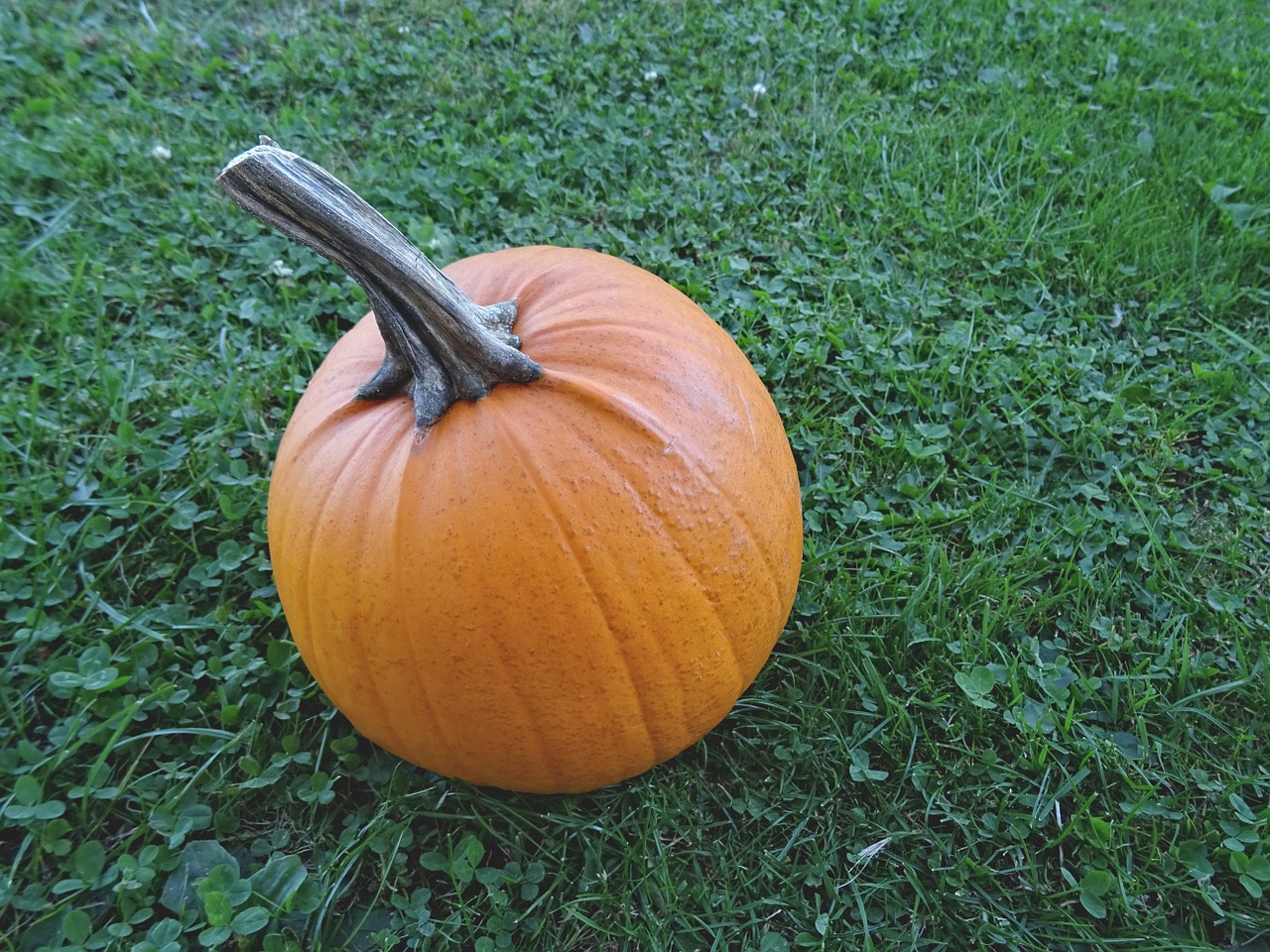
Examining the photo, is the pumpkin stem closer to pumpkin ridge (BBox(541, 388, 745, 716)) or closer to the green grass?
pumpkin ridge (BBox(541, 388, 745, 716))

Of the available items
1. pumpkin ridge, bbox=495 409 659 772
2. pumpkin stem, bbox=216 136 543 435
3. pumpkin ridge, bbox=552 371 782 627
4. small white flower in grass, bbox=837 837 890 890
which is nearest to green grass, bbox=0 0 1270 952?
small white flower in grass, bbox=837 837 890 890

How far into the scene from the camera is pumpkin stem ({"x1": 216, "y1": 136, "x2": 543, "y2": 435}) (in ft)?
4.33

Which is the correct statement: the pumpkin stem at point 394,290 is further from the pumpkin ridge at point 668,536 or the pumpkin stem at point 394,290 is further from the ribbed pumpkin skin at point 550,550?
the pumpkin ridge at point 668,536

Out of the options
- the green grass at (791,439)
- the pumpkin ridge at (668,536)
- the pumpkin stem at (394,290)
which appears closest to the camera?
the pumpkin stem at (394,290)

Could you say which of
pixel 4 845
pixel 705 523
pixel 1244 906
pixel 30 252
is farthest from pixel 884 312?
pixel 30 252

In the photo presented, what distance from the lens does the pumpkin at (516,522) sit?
1395mm

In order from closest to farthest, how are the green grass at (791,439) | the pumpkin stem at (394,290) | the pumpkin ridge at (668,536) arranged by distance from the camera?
the pumpkin stem at (394,290) < the pumpkin ridge at (668,536) < the green grass at (791,439)

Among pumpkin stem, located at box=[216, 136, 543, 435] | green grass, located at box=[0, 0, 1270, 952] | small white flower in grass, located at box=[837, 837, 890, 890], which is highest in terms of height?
pumpkin stem, located at box=[216, 136, 543, 435]

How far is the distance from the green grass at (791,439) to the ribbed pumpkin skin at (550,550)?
0.34 metres

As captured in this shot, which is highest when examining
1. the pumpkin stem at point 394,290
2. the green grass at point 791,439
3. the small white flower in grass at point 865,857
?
the pumpkin stem at point 394,290

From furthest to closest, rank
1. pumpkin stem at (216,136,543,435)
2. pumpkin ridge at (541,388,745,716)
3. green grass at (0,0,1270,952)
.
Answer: green grass at (0,0,1270,952) < pumpkin ridge at (541,388,745,716) < pumpkin stem at (216,136,543,435)

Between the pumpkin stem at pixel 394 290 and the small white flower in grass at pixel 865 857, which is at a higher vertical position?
the pumpkin stem at pixel 394 290

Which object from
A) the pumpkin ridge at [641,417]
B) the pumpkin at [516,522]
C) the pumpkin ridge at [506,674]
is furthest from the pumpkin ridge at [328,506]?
the pumpkin ridge at [641,417]

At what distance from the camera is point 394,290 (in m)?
1.42
